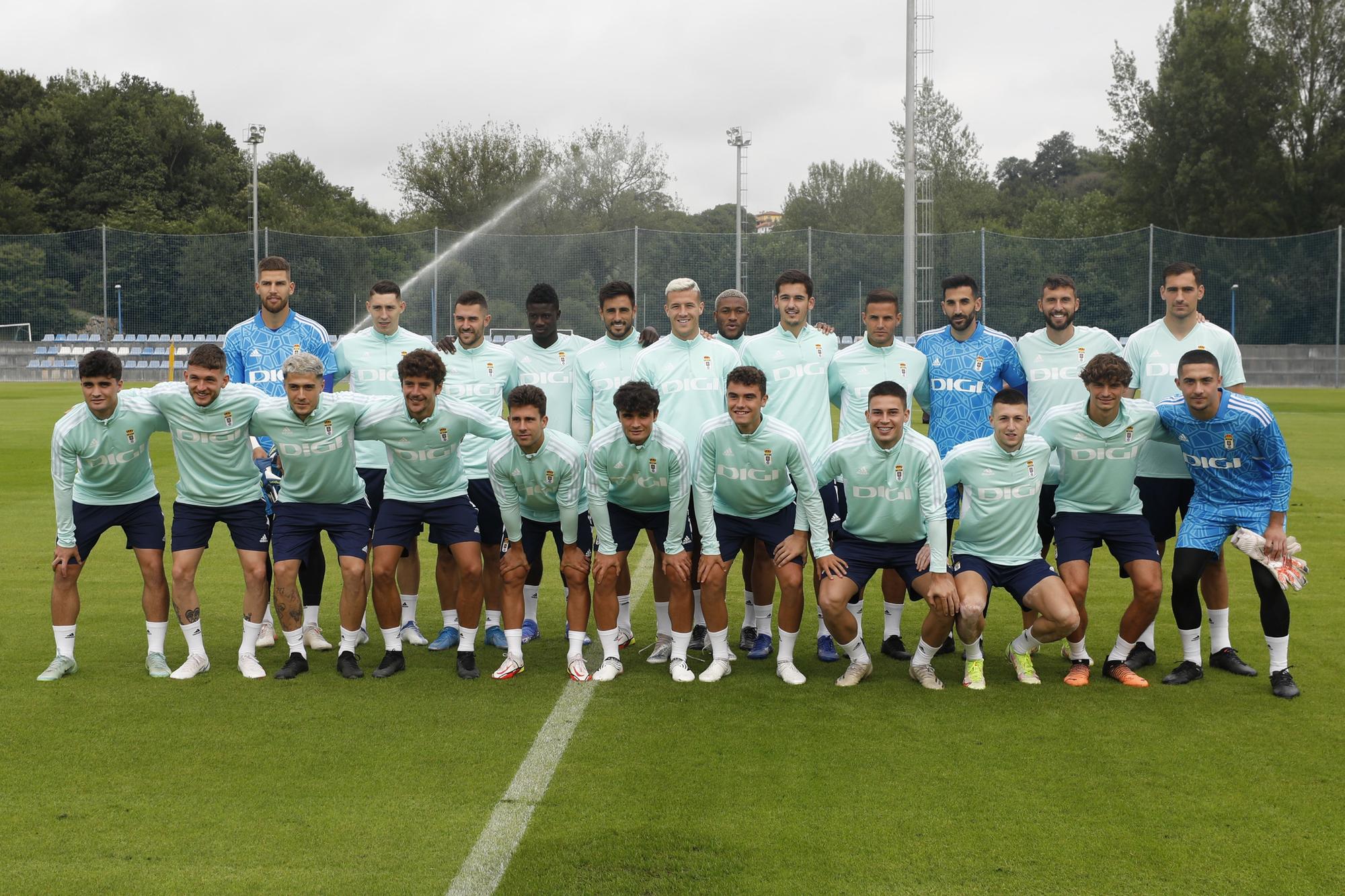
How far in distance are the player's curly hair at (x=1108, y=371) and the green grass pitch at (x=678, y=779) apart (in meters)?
1.44

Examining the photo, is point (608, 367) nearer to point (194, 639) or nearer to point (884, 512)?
point (884, 512)

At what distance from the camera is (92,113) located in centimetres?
4878

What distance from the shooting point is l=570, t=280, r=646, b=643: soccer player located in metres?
6.50

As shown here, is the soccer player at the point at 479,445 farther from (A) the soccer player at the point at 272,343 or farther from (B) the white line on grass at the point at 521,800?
(B) the white line on grass at the point at 521,800

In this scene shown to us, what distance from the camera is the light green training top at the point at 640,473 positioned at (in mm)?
5668

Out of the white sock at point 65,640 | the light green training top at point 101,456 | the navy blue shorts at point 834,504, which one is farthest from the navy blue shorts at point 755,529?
the white sock at point 65,640

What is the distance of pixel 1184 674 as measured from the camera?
556 cm

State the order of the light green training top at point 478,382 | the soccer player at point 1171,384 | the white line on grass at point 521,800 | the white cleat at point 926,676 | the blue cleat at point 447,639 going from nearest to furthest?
the white line on grass at point 521,800, the white cleat at point 926,676, the soccer player at point 1171,384, the blue cleat at point 447,639, the light green training top at point 478,382

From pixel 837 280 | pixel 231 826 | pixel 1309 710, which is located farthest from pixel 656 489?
pixel 837 280

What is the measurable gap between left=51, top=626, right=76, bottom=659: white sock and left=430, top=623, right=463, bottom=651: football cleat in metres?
1.66

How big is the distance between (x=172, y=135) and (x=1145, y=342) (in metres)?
50.6

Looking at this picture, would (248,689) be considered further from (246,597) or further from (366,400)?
(366,400)

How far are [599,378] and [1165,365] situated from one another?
302 cm

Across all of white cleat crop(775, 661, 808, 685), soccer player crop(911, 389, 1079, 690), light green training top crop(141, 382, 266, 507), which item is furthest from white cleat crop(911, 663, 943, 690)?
light green training top crop(141, 382, 266, 507)
